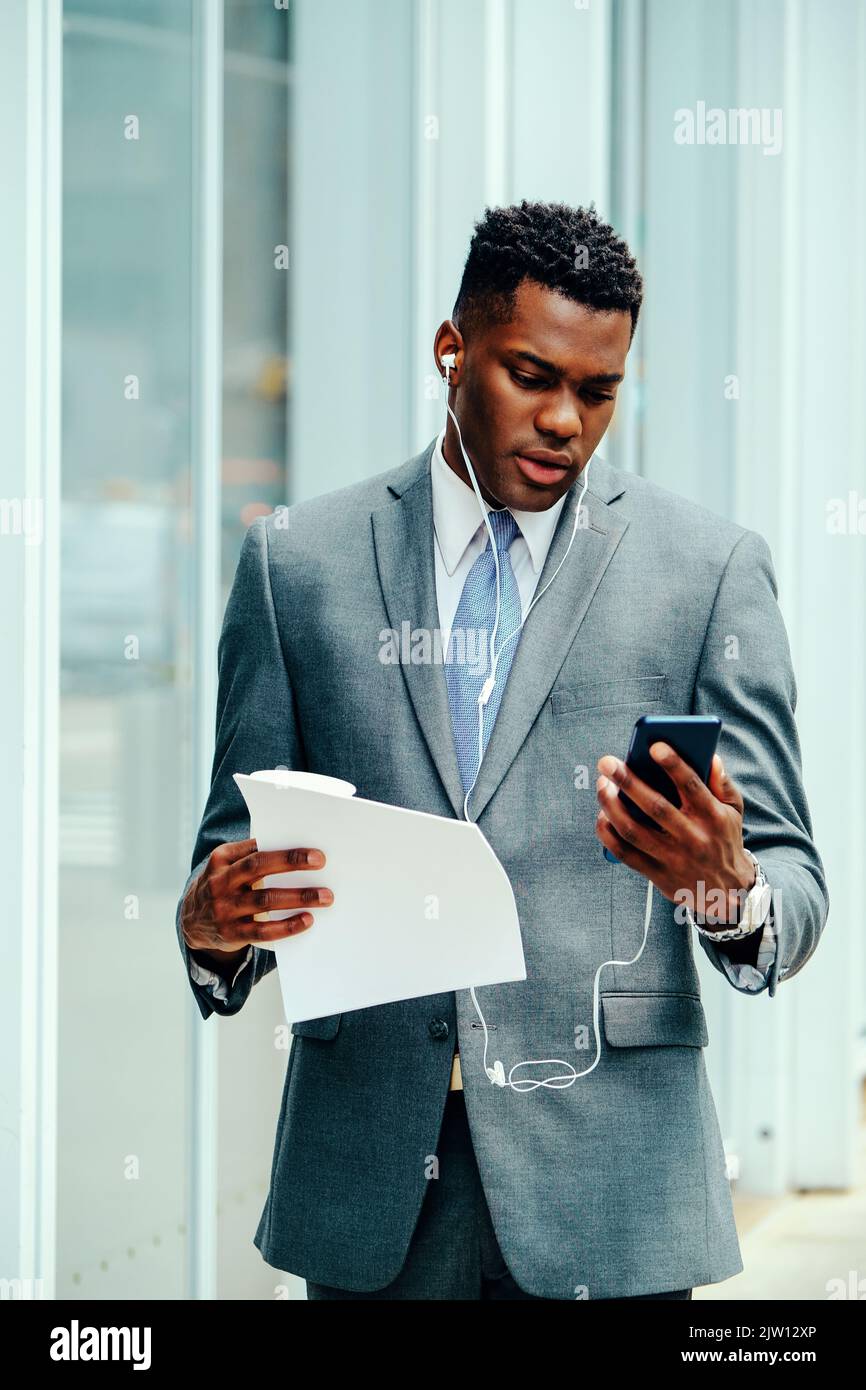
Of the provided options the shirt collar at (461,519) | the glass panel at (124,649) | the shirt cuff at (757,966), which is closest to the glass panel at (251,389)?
the glass panel at (124,649)

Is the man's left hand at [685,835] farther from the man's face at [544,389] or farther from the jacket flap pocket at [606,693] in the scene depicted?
the man's face at [544,389]

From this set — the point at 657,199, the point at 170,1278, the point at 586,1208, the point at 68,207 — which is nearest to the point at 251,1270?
the point at 170,1278

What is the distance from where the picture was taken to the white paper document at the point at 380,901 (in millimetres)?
1457

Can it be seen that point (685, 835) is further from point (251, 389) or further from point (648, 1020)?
point (251, 389)

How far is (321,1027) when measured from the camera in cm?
172

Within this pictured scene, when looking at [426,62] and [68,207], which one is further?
[426,62]

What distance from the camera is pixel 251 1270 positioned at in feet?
10.0

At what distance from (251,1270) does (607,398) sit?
210 cm

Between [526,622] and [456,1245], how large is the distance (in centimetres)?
69

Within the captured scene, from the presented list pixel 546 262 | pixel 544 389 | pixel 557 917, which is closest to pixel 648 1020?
pixel 557 917

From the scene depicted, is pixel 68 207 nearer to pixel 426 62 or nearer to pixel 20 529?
pixel 20 529

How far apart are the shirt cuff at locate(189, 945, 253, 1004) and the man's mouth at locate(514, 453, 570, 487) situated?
2.01 feet

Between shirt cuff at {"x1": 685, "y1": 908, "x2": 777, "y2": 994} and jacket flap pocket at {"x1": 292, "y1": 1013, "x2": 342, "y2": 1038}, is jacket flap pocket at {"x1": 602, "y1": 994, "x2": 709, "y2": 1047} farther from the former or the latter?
jacket flap pocket at {"x1": 292, "y1": 1013, "x2": 342, "y2": 1038}

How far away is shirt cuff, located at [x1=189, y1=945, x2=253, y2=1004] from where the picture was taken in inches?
65.7
